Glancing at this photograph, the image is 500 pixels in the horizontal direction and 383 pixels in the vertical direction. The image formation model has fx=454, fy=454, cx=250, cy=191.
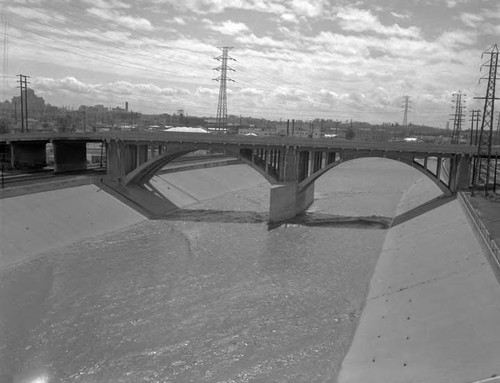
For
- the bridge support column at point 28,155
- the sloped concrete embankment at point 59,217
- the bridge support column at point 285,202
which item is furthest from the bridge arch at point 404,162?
the bridge support column at point 28,155

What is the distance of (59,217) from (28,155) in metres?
23.2

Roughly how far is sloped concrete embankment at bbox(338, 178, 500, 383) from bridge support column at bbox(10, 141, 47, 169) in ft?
146

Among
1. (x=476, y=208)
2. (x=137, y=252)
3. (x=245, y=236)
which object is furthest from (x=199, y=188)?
(x=476, y=208)

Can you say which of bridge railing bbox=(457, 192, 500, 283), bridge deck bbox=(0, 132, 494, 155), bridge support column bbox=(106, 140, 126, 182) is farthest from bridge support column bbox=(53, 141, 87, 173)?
bridge railing bbox=(457, 192, 500, 283)

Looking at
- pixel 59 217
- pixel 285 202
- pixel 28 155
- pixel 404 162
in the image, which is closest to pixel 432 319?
pixel 285 202

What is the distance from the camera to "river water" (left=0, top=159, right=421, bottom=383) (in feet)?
57.3

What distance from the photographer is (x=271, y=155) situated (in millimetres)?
49688

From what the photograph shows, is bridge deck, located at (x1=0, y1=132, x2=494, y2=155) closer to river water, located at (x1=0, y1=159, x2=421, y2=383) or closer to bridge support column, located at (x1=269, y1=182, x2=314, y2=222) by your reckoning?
bridge support column, located at (x1=269, y1=182, x2=314, y2=222)

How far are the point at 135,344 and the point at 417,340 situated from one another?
11.4 meters

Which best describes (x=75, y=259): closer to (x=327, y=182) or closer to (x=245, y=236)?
(x=245, y=236)

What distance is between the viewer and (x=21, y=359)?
17.8 m

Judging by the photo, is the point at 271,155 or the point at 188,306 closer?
the point at 188,306

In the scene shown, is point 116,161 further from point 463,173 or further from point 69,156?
point 463,173

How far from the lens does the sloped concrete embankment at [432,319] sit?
15352mm
